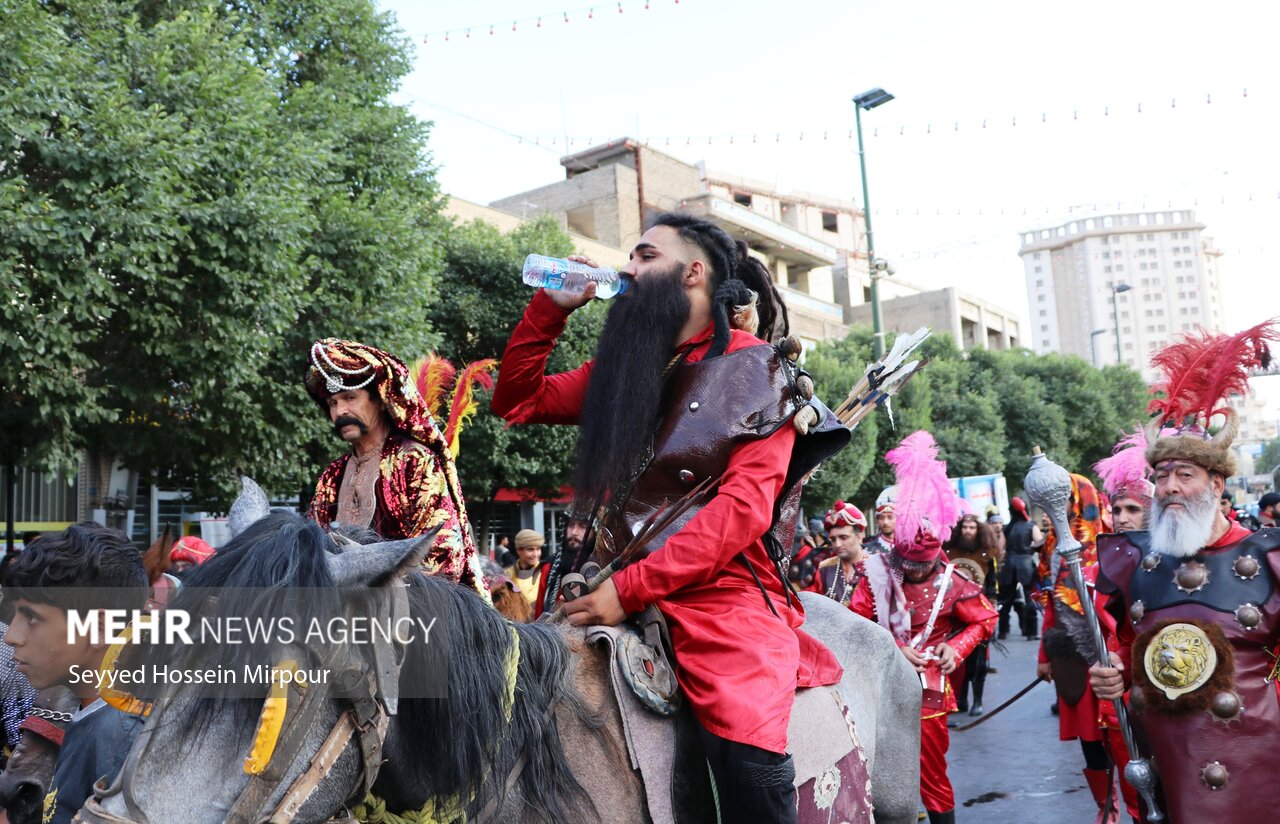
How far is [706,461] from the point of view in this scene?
118 inches

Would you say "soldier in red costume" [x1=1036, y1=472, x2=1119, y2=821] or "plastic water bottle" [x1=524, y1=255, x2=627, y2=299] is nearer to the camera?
"plastic water bottle" [x1=524, y1=255, x2=627, y2=299]

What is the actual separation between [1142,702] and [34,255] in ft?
35.9

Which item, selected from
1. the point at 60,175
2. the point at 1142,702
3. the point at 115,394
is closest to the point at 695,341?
the point at 1142,702

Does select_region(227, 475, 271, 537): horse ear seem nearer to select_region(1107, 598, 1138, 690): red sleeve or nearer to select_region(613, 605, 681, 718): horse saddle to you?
select_region(613, 605, 681, 718): horse saddle

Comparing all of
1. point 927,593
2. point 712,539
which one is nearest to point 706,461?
point 712,539

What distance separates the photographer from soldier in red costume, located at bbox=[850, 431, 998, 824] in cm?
676

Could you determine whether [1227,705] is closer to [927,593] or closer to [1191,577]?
[1191,577]

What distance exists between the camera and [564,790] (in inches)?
98.4

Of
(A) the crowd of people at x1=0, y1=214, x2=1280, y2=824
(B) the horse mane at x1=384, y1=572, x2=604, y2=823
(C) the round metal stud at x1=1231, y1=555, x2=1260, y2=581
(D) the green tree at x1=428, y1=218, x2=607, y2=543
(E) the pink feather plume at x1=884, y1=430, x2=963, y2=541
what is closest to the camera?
(B) the horse mane at x1=384, y1=572, x2=604, y2=823

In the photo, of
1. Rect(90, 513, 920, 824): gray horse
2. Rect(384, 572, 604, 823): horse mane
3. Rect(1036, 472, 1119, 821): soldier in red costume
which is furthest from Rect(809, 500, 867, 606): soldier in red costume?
Rect(384, 572, 604, 823): horse mane

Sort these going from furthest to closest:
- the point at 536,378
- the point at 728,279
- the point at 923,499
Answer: the point at 923,499 → the point at 536,378 → the point at 728,279

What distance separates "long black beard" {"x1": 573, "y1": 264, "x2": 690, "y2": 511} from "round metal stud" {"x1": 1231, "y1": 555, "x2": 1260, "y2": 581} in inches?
107

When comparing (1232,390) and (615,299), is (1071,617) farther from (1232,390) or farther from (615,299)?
(615,299)

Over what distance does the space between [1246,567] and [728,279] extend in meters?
2.62
